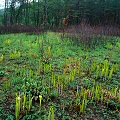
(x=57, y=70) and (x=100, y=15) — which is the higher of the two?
(x=100, y=15)

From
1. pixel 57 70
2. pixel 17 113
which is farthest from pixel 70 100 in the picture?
pixel 57 70

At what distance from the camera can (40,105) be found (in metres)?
3.24

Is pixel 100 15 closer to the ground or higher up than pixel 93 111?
higher up

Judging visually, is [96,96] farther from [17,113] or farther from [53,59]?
[53,59]

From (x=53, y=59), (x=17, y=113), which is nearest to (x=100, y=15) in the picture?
(x=53, y=59)

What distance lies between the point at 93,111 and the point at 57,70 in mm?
2451

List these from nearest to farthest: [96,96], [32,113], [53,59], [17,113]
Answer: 1. [17,113]
2. [32,113]
3. [96,96]
4. [53,59]

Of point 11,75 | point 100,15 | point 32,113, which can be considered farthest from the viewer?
point 100,15

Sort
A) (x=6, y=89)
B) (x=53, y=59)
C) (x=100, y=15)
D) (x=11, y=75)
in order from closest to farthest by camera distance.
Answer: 1. (x=6, y=89)
2. (x=11, y=75)
3. (x=53, y=59)
4. (x=100, y=15)

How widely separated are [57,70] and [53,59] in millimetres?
1425

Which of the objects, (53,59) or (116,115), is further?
(53,59)

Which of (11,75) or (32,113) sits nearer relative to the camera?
(32,113)

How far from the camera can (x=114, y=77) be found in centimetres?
511

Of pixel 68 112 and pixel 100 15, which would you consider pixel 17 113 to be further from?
pixel 100 15
